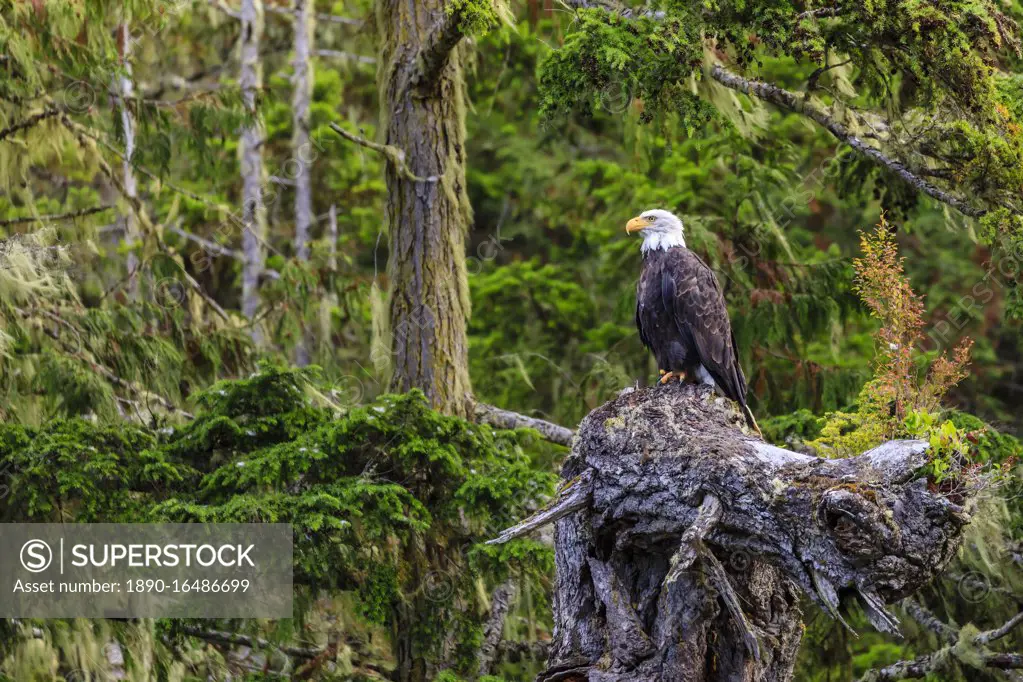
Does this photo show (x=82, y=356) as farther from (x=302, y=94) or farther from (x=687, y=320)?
(x=302, y=94)

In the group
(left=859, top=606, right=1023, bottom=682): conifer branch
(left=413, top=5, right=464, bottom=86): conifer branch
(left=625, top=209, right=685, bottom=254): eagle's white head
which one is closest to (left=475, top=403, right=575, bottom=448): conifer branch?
(left=625, top=209, right=685, bottom=254): eagle's white head

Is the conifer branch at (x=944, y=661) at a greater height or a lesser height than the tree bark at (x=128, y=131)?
lesser

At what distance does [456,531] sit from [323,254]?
400 cm

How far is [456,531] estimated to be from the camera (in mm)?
6918

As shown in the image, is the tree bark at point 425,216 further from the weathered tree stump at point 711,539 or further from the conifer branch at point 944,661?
the conifer branch at point 944,661

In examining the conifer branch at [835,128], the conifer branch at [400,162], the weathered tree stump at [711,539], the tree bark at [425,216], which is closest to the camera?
the weathered tree stump at [711,539]

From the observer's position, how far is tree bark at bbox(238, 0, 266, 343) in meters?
12.7

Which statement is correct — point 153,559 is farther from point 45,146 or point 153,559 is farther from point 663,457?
point 45,146

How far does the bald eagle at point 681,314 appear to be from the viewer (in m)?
6.70

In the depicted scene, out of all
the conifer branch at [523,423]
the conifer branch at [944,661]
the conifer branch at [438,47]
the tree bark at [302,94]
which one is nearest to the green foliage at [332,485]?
the conifer branch at [523,423]

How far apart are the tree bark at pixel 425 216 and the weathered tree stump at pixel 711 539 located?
2.37 metres

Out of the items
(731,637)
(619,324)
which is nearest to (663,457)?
(731,637)

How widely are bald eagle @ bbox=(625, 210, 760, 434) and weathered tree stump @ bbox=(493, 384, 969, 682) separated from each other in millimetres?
794

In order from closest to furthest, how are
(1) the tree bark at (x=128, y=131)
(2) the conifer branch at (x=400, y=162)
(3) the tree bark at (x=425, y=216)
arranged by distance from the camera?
(2) the conifer branch at (x=400, y=162) → (3) the tree bark at (x=425, y=216) → (1) the tree bark at (x=128, y=131)
